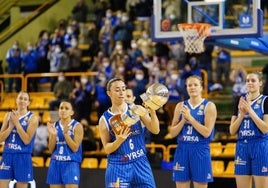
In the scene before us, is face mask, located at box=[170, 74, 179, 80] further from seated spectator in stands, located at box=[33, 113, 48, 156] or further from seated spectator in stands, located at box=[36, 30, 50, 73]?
seated spectator in stands, located at box=[36, 30, 50, 73]

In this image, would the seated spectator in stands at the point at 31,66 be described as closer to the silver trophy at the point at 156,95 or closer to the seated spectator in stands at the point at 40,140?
the seated spectator in stands at the point at 40,140

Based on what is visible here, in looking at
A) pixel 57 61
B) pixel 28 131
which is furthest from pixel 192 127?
pixel 57 61

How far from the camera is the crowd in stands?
14070 millimetres

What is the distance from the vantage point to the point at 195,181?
8289 millimetres

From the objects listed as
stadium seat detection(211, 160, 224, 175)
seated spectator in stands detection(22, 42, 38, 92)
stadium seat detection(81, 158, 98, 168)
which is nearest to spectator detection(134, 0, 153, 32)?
seated spectator in stands detection(22, 42, 38, 92)

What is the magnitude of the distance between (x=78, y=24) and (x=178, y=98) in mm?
5253

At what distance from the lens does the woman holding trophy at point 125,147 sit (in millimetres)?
6598

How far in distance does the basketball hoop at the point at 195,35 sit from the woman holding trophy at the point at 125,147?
137 inches

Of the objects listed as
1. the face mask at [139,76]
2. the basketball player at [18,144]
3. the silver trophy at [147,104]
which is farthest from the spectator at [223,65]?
the silver trophy at [147,104]

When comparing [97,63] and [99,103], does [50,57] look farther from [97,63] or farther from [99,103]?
[99,103]

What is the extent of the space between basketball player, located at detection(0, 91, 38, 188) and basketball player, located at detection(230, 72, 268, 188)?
292 cm

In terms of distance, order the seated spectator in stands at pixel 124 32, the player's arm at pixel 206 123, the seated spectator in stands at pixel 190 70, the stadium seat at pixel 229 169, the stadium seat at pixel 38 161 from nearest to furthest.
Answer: the player's arm at pixel 206 123 → the stadium seat at pixel 229 169 → the stadium seat at pixel 38 161 → the seated spectator in stands at pixel 190 70 → the seated spectator in stands at pixel 124 32

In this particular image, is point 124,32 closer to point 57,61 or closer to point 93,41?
point 93,41

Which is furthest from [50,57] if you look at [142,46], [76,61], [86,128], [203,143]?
[203,143]
